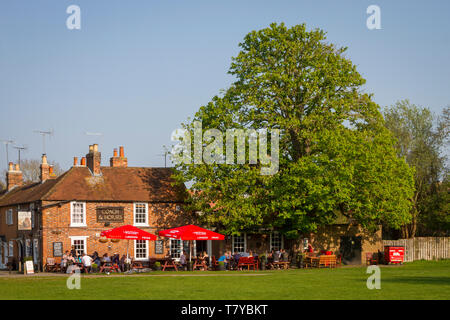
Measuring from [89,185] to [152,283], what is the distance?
1869cm

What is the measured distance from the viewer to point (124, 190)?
42750mm

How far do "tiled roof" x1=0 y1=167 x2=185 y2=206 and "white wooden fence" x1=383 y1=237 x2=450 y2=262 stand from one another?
16.6m

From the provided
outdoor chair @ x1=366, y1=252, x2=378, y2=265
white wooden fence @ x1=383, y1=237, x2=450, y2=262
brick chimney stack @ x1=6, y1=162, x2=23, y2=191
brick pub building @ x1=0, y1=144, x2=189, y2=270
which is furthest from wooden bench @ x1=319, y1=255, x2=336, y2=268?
brick chimney stack @ x1=6, y1=162, x2=23, y2=191

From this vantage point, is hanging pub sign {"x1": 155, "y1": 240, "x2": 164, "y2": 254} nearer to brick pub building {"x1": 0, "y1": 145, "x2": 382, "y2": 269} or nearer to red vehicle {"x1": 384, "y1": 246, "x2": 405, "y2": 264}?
brick pub building {"x1": 0, "y1": 145, "x2": 382, "y2": 269}

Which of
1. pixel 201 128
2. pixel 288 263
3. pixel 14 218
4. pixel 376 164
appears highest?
pixel 201 128

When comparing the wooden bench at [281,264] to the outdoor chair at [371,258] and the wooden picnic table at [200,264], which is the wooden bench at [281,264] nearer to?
the wooden picnic table at [200,264]

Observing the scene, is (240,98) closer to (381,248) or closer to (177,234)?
(177,234)

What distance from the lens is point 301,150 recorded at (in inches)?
1622

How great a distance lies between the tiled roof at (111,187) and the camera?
4125 cm

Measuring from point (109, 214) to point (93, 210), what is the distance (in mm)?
1068

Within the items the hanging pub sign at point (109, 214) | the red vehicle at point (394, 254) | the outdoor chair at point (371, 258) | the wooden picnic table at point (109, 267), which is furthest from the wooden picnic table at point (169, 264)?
the red vehicle at point (394, 254)
